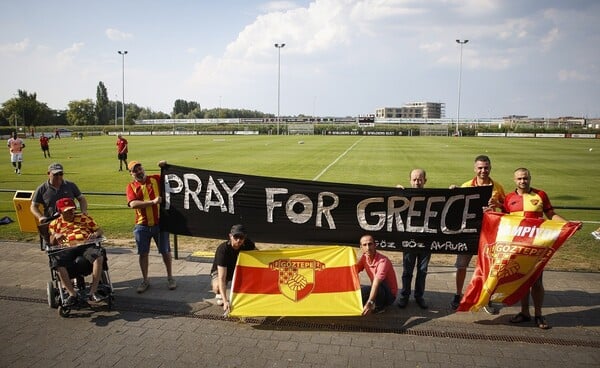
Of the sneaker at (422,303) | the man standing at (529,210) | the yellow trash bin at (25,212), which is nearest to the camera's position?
the man standing at (529,210)

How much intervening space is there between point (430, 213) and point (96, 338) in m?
5.11

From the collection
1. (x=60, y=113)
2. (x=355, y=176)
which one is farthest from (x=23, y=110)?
(x=355, y=176)

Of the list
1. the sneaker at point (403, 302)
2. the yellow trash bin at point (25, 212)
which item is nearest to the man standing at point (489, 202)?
the sneaker at point (403, 302)

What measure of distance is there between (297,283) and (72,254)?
131 inches

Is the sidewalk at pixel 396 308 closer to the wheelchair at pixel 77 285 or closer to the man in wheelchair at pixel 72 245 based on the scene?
the wheelchair at pixel 77 285

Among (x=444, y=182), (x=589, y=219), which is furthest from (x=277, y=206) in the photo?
(x=444, y=182)

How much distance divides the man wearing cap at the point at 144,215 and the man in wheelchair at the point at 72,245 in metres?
0.63

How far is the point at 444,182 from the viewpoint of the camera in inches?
758

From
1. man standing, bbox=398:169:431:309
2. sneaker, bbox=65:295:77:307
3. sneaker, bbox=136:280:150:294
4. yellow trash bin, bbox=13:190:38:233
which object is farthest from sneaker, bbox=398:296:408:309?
yellow trash bin, bbox=13:190:38:233

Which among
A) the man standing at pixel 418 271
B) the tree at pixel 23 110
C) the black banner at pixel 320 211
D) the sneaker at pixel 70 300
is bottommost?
the sneaker at pixel 70 300

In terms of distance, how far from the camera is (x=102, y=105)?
13175 cm

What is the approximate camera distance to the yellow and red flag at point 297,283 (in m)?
5.89

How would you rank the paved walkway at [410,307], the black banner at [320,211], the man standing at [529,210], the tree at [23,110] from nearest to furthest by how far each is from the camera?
the paved walkway at [410,307] < the man standing at [529,210] < the black banner at [320,211] < the tree at [23,110]

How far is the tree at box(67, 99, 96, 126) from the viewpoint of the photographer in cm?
11850
